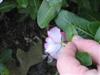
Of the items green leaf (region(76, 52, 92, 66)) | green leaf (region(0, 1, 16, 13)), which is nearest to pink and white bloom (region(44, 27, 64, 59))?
green leaf (region(76, 52, 92, 66))

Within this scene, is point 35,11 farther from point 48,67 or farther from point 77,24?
point 48,67

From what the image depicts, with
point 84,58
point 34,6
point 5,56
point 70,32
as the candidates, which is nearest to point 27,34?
point 5,56

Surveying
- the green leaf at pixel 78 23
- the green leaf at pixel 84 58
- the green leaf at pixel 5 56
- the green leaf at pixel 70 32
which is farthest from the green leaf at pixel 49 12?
the green leaf at pixel 5 56

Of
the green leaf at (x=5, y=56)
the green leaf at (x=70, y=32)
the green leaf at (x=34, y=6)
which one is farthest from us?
the green leaf at (x=5, y=56)

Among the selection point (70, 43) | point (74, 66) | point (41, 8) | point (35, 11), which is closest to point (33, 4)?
point (35, 11)

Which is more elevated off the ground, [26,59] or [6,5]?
[6,5]

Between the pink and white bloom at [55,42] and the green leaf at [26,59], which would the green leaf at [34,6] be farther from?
the green leaf at [26,59]

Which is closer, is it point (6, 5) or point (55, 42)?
point (55, 42)

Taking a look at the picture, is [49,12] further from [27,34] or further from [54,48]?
[27,34]
